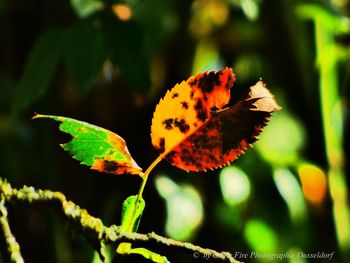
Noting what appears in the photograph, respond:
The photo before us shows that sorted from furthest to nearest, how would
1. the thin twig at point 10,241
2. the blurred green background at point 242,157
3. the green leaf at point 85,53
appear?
the blurred green background at point 242,157 → the green leaf at point 85,53 → the thin twig at point 10,241

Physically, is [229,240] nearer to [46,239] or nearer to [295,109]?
[295,109]

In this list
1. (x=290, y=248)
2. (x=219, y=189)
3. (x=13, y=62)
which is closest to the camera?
(x=290, y=248)

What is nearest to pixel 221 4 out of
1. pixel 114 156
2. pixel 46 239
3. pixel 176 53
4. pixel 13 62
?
pixel 176 53

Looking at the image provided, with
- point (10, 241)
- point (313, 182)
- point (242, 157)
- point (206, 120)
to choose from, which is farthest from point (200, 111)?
point (313, 182)

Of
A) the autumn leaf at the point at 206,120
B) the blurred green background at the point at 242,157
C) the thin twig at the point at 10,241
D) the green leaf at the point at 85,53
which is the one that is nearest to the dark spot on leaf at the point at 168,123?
the autumn leaf at the point at 206,120

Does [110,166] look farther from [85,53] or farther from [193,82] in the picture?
[85,53]

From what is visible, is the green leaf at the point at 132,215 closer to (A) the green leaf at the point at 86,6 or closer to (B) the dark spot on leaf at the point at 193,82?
(B) the dark spot on leaf at the point at 193,82

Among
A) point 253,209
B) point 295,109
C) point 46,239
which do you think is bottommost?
point 46,239
